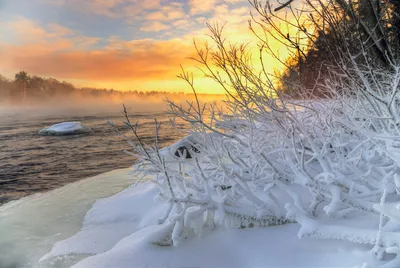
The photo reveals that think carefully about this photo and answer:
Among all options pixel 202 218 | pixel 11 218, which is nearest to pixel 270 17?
pixel 202 218

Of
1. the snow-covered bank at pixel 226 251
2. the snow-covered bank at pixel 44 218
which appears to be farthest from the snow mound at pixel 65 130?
the snow-covered bank at pixel 226 251

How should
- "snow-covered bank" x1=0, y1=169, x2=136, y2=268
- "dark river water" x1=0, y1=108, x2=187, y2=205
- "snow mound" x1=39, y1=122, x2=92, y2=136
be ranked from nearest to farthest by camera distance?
1. "snow-covered bank" x1=0, y1=169, x2=136, y2=268
2. "dark river water" x1=0, y1=108, x2=187, y2=205
3. "snow mound" x1=39, y1=122, x2=92, y2=136

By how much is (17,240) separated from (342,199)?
529 centimetres

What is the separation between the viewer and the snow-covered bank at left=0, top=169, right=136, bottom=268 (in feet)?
16.3

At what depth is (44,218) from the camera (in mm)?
6438

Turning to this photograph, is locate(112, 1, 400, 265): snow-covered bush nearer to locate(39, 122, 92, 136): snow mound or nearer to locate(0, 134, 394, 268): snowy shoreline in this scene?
locate(0, 134, 394, 268): snowy shoreline

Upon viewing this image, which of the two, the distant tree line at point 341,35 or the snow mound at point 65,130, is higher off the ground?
the distant tree line at point 341,35

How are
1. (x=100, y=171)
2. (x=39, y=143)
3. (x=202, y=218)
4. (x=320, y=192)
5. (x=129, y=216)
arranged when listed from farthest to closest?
(x=39, y=143) < (x=100, y=171) < (x=129, y=216) < (x=202, y=218) < (x=320, y=192)

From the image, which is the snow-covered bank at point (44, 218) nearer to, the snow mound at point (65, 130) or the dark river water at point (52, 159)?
the dark river water at point (52, 159)

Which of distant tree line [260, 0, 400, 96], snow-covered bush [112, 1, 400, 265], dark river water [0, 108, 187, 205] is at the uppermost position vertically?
distant tree line [260, 0, 400, 96]

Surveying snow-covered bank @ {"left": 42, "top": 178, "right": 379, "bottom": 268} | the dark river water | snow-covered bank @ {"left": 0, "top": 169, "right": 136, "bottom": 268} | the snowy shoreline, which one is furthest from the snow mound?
snow-covered bank @ {"left": 42, "top": 178, "right": 379, "bottom": 268}

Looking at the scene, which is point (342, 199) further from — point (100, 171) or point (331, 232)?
point (100, 171)

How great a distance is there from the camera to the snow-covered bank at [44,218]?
16.3 ft

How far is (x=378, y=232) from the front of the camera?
2.70 metres
